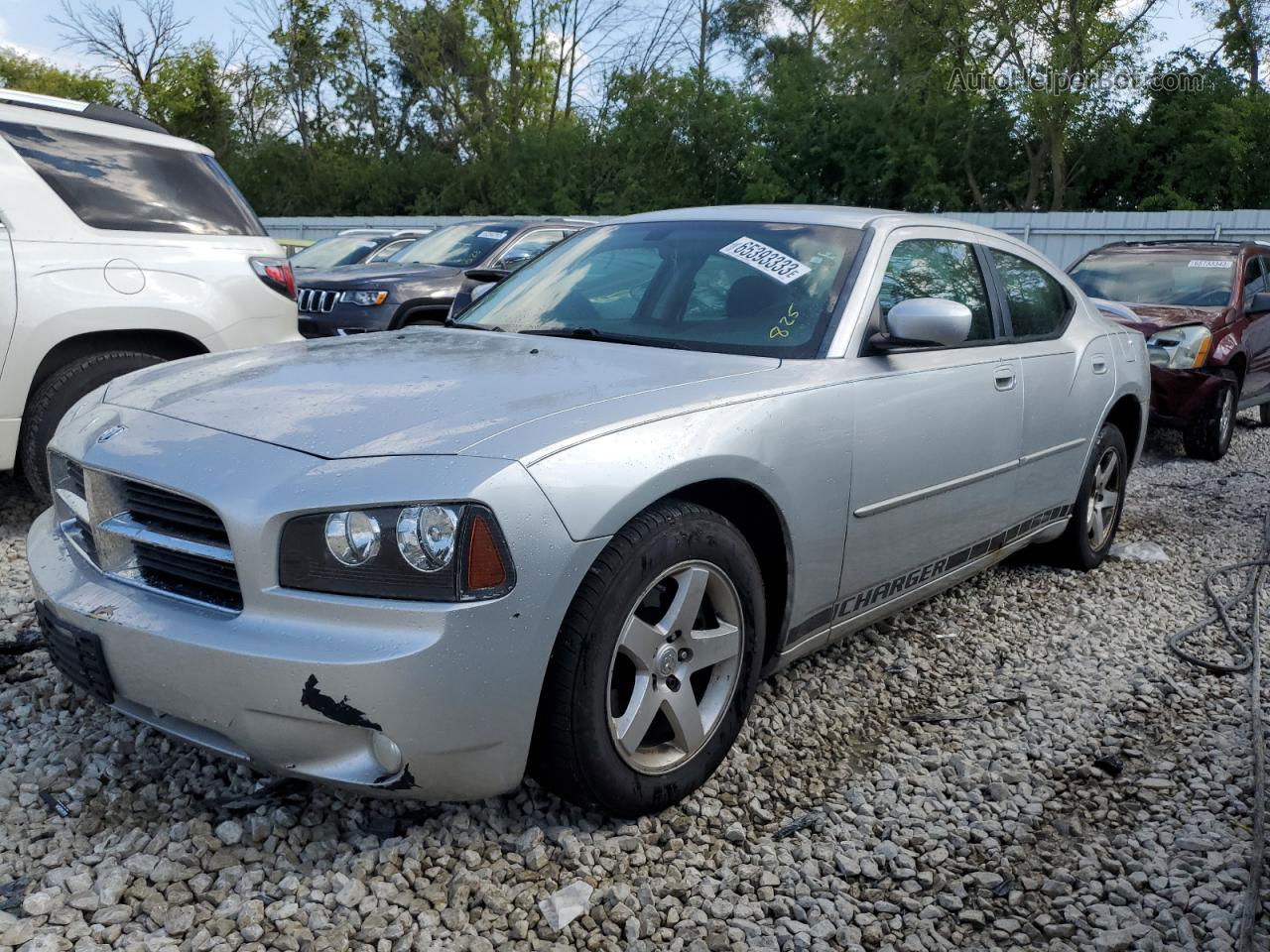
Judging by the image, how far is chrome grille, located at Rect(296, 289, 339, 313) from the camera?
27.0 feet

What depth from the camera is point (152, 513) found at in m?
2.45

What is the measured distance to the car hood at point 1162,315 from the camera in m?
8.39

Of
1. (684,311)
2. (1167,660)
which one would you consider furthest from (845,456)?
(1167,660)

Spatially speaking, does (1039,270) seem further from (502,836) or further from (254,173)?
(254,173)

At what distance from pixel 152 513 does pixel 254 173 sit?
36.1 metres

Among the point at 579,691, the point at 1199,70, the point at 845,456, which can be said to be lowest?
the point at 579,691

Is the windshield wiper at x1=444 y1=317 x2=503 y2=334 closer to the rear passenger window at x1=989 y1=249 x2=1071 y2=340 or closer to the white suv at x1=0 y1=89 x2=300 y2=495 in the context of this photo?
the white suv at x1=0 y1=89 x2=300 y2=495

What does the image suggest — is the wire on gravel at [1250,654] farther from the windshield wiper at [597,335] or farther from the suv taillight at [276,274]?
the suv taillight at [276,274]

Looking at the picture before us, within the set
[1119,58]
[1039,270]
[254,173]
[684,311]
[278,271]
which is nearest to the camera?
[684,311]

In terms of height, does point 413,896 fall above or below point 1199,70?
below

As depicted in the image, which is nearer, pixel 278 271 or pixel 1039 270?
pixel 1039 270

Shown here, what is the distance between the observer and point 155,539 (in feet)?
7.90

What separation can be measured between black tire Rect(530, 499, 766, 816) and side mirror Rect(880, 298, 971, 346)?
0.91 m

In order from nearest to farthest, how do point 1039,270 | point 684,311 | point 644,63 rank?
point 684,311 → point 1039,270 → point 644,63
